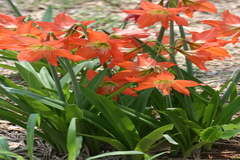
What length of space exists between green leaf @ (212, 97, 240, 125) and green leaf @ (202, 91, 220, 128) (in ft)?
0.08

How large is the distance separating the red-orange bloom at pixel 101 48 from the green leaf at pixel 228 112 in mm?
520

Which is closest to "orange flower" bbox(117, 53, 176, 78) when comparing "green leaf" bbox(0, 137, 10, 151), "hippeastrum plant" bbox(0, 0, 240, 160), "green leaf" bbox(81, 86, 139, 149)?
"hippeastrum plant" bbox(0, 0, 240, 160)

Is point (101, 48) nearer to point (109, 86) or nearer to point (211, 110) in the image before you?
point (109, 86)

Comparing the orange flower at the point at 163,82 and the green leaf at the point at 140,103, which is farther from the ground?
the orange flower at the point at 163,82

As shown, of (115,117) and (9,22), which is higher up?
(9,22)

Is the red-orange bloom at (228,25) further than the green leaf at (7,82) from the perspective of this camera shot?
No

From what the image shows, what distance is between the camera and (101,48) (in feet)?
3.72

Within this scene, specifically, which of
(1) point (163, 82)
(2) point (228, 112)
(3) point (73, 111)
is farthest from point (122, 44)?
(2) point (228, 112)

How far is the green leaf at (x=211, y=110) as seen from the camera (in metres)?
1.34

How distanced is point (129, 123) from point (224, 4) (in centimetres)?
362

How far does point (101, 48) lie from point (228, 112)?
23.4 inches

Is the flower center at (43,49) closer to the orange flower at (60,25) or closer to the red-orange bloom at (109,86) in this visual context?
the orange flower at (60,25)

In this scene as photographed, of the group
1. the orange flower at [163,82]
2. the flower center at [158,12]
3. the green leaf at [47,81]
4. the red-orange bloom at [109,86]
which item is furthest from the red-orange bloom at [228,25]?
the green leaf at [47,81]

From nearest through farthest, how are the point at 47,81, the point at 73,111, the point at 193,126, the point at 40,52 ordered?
the point at 40,52, the point at 73,111, the point at 193,126, the point at 47,81
